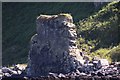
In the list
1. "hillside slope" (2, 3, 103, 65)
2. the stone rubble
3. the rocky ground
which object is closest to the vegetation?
"hillside slope" (2, 3, 103, 65)

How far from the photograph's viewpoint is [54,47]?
8919 cm

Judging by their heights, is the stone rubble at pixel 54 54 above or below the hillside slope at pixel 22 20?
below

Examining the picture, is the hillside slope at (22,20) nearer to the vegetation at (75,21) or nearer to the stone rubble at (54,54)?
the vegetation at (75,21)

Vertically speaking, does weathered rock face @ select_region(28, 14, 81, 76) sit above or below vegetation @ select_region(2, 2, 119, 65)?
below

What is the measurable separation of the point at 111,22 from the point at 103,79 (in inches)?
1474

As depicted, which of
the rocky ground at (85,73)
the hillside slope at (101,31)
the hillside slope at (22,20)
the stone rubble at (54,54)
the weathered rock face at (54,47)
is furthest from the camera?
the hillside slope at (22,20)

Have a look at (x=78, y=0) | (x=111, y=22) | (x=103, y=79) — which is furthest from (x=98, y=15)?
(x=103, y=79)

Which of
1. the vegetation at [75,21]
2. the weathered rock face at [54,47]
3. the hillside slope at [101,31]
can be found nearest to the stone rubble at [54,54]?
the weathered rock face at [54,47]

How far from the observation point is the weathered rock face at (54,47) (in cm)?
8638

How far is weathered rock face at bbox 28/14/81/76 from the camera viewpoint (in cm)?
8638

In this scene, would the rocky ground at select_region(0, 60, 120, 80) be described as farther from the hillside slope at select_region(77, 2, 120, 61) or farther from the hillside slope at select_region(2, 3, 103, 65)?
the hillside slope at select_region(2, 3, 103, 65)

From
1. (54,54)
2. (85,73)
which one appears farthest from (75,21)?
(85,73)

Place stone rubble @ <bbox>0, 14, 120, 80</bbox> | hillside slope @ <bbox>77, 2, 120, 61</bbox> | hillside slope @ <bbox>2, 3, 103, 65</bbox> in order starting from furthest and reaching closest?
hillside slope @ <bbox>2, 3, 103, 65</bbox> → hillside slope @ <bbox>77, 2, 120, 61</bbox> → stone rubble @ <bbox>0, 14, 120, 80</bbox>

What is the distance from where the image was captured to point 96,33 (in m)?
105
